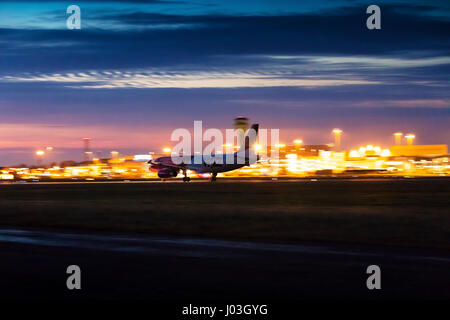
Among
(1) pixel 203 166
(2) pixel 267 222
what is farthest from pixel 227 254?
(1) pixel 203 166

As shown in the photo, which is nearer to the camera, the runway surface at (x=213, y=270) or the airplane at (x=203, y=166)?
the runway surface at (x=213, y=270)

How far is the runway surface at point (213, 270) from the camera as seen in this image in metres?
10.9

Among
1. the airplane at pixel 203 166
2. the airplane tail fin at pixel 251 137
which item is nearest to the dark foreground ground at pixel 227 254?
the airplane at pixel 203 166

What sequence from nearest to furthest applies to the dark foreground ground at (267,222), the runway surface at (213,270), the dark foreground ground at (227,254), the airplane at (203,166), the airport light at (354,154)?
the runway surface at (213,270)
the dark foreground ground at (227,254)
the dark foreground ground at (267,222)
the airplane at (203,166)
the airport light at (354,154)

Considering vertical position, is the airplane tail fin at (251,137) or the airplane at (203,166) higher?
the airplane tail fin at (251,137)

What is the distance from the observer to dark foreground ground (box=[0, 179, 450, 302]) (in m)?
11.2

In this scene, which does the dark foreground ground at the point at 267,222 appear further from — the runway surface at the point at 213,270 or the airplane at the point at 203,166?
the airplane at the point at 203,166

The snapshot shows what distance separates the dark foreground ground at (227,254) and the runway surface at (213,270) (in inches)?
0.9

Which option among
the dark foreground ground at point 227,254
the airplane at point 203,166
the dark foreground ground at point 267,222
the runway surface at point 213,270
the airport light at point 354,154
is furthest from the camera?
the airport light at point 354,154

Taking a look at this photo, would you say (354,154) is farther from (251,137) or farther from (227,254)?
(227,254)

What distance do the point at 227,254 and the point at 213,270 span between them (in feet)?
8.43

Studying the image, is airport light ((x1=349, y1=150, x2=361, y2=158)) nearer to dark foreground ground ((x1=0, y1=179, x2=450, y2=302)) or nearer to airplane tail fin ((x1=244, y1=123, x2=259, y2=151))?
airplane tail fin ((x1=244, y1=123, x2=259, y2=151))
